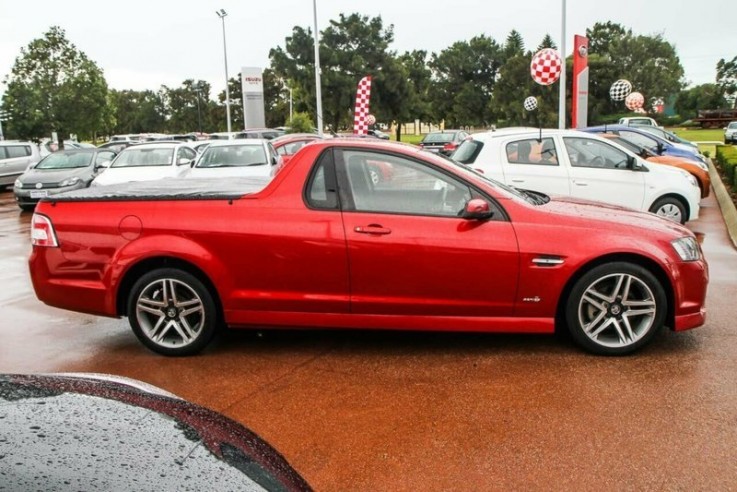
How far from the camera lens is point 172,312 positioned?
15.7 ft

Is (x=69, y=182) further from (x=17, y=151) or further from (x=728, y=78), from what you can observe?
(x=728, y=78)

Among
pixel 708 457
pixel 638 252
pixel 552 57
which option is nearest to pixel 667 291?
pixel 638 252

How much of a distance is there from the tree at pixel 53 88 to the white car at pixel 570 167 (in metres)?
25.9

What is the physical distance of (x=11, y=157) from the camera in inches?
820

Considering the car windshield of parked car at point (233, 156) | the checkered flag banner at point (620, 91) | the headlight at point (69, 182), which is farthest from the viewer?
the checkered flag banner at point (620, 91)

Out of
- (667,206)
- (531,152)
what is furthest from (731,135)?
(531,152)

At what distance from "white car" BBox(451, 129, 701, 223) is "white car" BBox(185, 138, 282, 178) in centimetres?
533

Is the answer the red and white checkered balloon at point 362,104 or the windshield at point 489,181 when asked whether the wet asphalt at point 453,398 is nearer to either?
the windshield at point 489,181

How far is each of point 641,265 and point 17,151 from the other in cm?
2140

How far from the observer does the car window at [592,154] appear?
30.1ft

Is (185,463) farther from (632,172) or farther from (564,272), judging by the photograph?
(632,172)

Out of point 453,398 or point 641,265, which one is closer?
point 453,398

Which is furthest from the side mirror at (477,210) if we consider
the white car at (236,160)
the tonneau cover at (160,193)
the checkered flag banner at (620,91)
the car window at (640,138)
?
the checkered flag banner at (620,91)

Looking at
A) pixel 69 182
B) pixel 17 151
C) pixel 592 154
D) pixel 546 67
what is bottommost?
pixel 69 182
